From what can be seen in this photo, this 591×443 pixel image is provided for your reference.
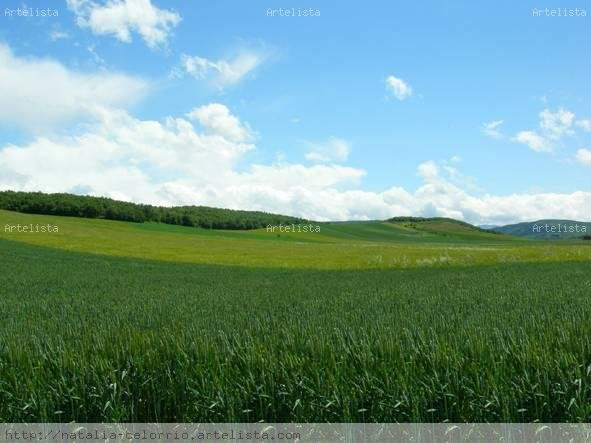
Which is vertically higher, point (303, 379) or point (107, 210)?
point (107, 210)

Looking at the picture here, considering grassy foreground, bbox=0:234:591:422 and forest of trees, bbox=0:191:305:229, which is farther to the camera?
forest of trees, bbox=0:191:305:229

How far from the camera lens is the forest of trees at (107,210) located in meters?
117

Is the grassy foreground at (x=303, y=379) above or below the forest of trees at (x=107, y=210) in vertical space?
below

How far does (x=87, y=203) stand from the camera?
396ft

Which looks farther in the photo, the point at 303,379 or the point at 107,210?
the point at 107,210

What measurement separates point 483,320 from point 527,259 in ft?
157

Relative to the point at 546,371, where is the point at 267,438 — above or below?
below

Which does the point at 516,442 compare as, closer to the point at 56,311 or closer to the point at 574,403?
the point at 574,403

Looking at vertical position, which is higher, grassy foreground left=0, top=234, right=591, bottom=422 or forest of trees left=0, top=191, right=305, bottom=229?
forest of trees left=0, top=191, right=305, bottom=229

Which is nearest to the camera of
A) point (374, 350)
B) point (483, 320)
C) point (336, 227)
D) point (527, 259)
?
point (374, 350)

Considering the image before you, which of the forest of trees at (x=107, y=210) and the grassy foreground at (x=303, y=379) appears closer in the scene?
the grassy foreground at (x=303, y=379)

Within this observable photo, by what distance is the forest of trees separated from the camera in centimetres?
11712

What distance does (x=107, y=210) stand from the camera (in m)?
121

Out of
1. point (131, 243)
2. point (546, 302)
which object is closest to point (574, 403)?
point (546, 302)
